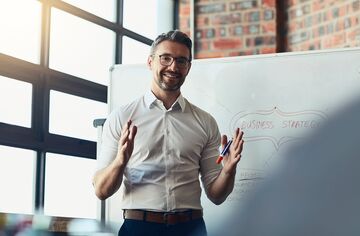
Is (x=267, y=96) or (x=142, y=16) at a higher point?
(x=142, y=16)

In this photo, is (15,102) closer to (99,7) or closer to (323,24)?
(99,7)

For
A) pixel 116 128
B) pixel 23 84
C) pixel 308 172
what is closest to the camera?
pixel 116 128

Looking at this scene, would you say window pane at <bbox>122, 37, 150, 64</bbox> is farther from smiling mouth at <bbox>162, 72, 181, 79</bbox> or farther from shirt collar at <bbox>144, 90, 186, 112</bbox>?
smiling mouth at <bbox>162, 72, 181, 79</bbox>

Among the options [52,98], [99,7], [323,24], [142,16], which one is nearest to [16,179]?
[52,98]

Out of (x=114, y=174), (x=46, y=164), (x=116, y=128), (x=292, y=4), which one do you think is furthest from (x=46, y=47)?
(x=292, y=4)

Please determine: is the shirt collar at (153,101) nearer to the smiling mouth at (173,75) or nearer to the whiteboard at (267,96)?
the smiling mouth at (173,75)

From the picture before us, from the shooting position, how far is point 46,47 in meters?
3.71

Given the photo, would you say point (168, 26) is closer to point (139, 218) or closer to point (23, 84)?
point (23, 84)

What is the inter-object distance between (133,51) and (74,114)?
0.82m

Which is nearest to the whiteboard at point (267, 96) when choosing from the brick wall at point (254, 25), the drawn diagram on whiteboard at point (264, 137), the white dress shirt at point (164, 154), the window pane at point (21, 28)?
the drawn diagram on whiteboard at point (264, 137)

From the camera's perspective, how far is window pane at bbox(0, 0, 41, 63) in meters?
3.50

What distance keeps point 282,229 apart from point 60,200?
4.09 ft

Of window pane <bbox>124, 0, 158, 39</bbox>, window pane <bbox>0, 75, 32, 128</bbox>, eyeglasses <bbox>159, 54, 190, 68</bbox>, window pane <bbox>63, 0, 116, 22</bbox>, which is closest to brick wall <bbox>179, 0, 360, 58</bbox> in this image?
window pane <bbox>124, 0, 158, 39</bbox>

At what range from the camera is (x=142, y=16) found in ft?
15.3
